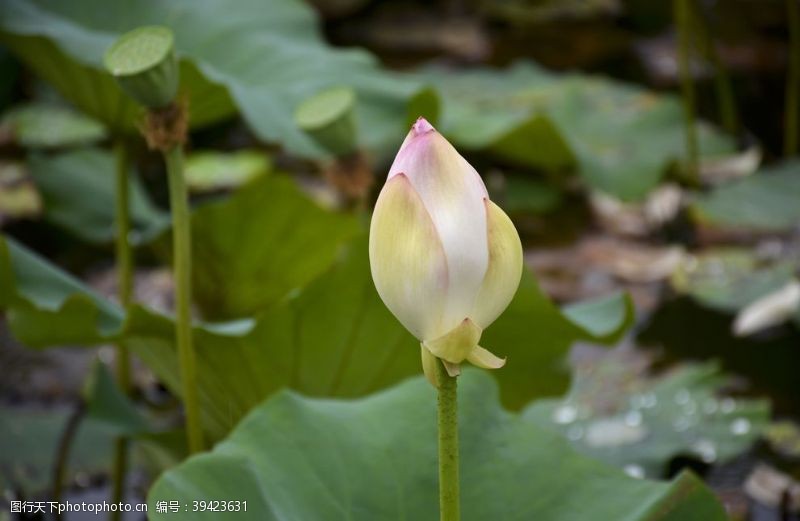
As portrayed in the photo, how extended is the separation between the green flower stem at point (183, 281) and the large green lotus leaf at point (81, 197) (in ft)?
2.04

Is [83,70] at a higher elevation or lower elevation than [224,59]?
higher

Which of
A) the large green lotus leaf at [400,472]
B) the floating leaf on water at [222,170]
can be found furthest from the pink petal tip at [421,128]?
the floating leaf on water at [222,170]

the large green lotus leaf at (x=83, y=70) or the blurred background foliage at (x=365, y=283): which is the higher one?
the large green lotus leaf at (x=83, y=70)

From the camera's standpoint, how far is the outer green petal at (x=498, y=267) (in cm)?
58

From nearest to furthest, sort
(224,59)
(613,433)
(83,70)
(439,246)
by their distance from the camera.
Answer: (439,246) → (83,70) → (613,433) → (224,59)

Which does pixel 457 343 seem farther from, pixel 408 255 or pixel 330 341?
pixel 330 341

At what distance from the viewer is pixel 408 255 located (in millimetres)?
564

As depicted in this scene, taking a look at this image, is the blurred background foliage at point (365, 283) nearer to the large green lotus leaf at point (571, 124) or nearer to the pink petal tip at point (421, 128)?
the large green lotus leaf at point (571, 124)

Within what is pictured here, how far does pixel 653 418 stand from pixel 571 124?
46.7 inches

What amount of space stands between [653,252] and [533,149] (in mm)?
348

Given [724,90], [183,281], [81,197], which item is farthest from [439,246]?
[724,90]

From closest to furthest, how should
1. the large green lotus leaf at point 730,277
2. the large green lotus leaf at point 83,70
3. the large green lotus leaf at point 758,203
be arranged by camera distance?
the large green lotus leaf at point 83,70 < the large green lotus leaf at point 730,277 < the large green lotus leaf at point 758,203

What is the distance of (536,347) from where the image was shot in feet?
3.91

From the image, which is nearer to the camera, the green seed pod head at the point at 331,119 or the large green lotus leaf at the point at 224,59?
the green seed pod head at the point at 331,119
